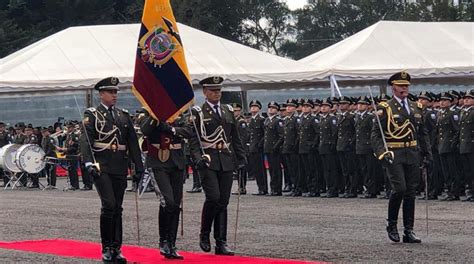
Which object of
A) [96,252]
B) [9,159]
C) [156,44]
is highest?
[156,44]

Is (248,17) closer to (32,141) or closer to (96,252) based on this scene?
(32,141)

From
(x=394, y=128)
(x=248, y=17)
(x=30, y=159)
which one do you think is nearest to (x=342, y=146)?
(x=394, y=128)

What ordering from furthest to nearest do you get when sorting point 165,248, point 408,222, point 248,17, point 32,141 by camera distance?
point 248,17 → point 32,141 → point 408,222 → point 165,248

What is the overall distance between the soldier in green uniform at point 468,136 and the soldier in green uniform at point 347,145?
2597 mm

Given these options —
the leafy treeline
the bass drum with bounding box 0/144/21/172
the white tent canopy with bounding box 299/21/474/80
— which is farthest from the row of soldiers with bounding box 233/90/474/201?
the leafy treeline

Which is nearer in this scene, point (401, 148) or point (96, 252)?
point (96, 252)

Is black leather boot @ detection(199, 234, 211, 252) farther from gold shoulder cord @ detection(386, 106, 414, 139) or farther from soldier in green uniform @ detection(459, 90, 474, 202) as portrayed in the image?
soldier in green uniform @ detection(459, 90, 474, 202)

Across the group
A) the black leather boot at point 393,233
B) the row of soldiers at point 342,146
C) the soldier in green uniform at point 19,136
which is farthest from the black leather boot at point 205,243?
the soldier in green uniform at point 19,136

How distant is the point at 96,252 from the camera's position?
12.8 meters

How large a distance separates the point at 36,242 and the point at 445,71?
1638cm

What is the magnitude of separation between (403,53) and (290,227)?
46.6 ft

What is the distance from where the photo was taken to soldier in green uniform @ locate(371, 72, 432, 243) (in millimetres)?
12961

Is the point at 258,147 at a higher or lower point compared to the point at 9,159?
higher

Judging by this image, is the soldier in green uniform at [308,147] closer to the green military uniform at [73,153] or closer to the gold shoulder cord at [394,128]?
the green military uniform at [73,153]
